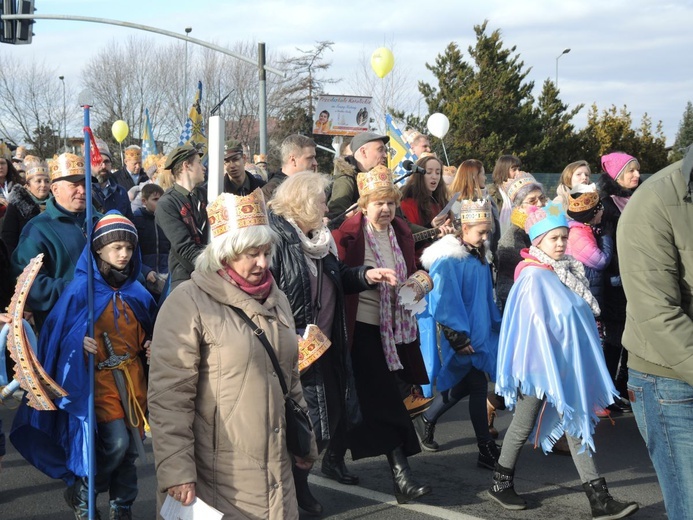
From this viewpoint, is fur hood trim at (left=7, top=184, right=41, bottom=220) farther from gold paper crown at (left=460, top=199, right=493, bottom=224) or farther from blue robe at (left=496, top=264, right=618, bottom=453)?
blue robe at (left=496, top=264, right=618, bottom=453)

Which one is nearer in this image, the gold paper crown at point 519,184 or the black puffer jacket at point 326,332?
the black puffer jacket at point 326,332

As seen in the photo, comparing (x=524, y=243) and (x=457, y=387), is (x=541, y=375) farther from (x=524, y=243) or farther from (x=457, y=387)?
(x=524, y=243)

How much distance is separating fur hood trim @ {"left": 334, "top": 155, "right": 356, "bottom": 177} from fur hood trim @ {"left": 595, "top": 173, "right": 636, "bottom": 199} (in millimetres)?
2755

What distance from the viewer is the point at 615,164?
8750mm

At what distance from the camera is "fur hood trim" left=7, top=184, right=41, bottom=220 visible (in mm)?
7328

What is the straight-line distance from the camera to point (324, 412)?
4953mm

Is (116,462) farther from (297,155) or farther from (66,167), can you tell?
(297,155)

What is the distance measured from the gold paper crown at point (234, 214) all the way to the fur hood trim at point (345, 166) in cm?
314

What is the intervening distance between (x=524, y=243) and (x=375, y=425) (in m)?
2.34

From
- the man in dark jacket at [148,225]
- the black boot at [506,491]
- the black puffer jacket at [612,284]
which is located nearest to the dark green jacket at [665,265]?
the black boot at [506,491]

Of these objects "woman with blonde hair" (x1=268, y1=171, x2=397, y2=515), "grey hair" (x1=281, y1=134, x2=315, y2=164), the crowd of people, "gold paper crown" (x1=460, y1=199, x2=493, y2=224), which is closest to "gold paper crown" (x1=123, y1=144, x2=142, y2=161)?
the crowd of people

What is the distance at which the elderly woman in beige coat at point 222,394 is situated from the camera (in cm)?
333

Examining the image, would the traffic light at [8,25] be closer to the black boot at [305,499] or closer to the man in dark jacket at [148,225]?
the man in dark jacket at [148,225]

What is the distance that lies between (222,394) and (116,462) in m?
1.76
